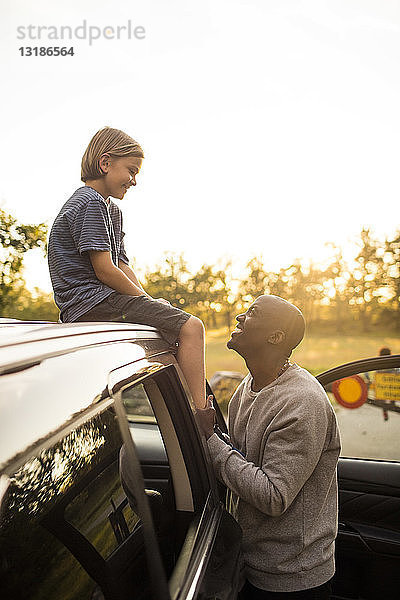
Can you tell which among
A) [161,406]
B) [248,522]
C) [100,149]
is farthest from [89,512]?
[100,149]

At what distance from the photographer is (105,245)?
97.9 inches

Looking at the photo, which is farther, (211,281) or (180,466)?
(211,281)

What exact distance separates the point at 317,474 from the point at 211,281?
6751 mm

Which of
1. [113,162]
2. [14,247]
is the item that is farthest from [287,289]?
[113,162]

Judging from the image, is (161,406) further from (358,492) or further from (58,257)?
(358,492)

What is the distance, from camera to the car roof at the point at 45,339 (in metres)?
0.93

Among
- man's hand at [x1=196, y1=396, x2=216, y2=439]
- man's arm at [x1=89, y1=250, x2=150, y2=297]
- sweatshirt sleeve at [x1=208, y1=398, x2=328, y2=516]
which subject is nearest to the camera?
sweatshirt sleeve at [x1=208, y1=398, x2=328, y2=516]

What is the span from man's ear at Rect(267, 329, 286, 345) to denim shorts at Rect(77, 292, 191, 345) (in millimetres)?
322

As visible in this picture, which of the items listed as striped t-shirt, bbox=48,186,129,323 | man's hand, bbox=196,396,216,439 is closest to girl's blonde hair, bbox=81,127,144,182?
striped t-shirt, bbox=48,186,129,323

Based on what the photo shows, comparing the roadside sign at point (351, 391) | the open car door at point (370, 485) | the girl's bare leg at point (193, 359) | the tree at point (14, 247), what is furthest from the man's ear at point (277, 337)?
the tree at point (14, 247)

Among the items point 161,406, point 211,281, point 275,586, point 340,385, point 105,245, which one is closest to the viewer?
point 161,406

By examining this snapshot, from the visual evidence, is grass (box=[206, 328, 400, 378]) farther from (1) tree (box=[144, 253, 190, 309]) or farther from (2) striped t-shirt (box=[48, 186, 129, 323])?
(2) striped t-shirt (box=[48, 186, 129, 323])

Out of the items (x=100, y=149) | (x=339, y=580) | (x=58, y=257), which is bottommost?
(x=339, y=580)

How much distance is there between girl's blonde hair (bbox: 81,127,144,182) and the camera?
2.79 m
